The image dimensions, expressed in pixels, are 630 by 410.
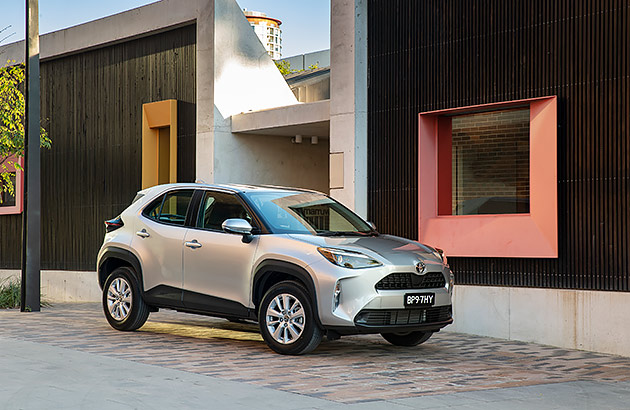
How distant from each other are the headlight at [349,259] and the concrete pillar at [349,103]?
5060 millimetres

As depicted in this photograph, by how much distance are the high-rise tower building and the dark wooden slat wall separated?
53745mm

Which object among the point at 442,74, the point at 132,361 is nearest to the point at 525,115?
the point at 442,74

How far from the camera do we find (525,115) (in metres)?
12.2

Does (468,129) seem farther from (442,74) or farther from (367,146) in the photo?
(367,146)

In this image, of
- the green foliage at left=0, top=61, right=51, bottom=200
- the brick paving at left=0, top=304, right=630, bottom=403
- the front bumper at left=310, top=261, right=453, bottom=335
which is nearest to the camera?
the brick paving at left=0, top=304, right=630, bottom=403

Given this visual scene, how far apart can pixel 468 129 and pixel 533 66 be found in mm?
1423

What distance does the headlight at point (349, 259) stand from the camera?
353 inches

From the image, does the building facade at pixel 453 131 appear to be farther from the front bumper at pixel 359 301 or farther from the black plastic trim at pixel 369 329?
the front bumper at pixel 359 301

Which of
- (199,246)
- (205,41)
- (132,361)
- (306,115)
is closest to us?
(132,361)

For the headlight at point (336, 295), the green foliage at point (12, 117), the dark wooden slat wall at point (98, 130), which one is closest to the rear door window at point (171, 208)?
the headlight at point (336, 295)

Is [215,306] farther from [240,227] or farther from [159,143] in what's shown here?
[159,143]

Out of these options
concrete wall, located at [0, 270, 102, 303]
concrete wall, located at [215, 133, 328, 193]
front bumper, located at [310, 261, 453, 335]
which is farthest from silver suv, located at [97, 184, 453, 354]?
concrete wall, located at [0, 270, 102, 303]

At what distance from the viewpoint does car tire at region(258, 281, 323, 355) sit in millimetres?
9070

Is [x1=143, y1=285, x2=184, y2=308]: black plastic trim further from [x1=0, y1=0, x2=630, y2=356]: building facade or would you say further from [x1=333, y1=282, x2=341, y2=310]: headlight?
[x1=0, y1=0, x2=630, y2=356]: building facade
